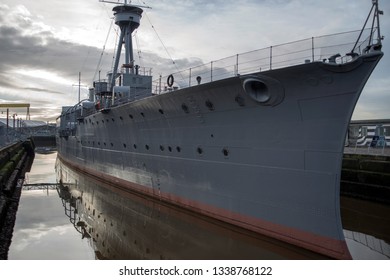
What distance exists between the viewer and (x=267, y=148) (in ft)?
30.7

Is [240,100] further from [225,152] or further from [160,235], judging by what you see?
[160,235]

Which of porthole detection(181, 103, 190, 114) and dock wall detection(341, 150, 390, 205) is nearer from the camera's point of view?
porthole detection(181, 103, 190, 114)

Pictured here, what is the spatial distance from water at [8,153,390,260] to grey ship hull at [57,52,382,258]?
0.63 metres

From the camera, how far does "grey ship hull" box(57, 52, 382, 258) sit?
26.8 ft

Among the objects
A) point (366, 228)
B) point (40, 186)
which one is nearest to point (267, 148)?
point (366, 228)

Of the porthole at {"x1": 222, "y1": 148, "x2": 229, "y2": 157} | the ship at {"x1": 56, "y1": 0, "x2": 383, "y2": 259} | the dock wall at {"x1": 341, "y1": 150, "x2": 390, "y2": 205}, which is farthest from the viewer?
the dock wall at {"x1": 341, "y1": 150, "x2": 390, "y2": 205}

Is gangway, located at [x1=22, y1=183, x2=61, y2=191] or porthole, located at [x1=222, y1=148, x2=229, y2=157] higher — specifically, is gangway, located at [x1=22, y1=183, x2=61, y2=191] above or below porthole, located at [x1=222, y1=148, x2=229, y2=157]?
below

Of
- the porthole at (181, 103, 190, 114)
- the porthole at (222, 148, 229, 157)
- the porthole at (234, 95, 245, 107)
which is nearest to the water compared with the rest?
the porthole at (222, 148, 229, 157)

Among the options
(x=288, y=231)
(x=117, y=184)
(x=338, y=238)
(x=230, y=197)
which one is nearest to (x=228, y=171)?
(x=230, y=197)

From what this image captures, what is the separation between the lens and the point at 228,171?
34.4 ft

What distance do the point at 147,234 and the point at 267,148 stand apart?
479 centimetres

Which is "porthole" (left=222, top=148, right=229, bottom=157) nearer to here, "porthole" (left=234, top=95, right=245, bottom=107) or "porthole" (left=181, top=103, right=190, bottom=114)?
"porthole" (left=234, top=95, right=245, bottom=107)

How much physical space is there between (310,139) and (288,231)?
2500mm

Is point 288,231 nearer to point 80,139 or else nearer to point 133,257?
point 133,257
